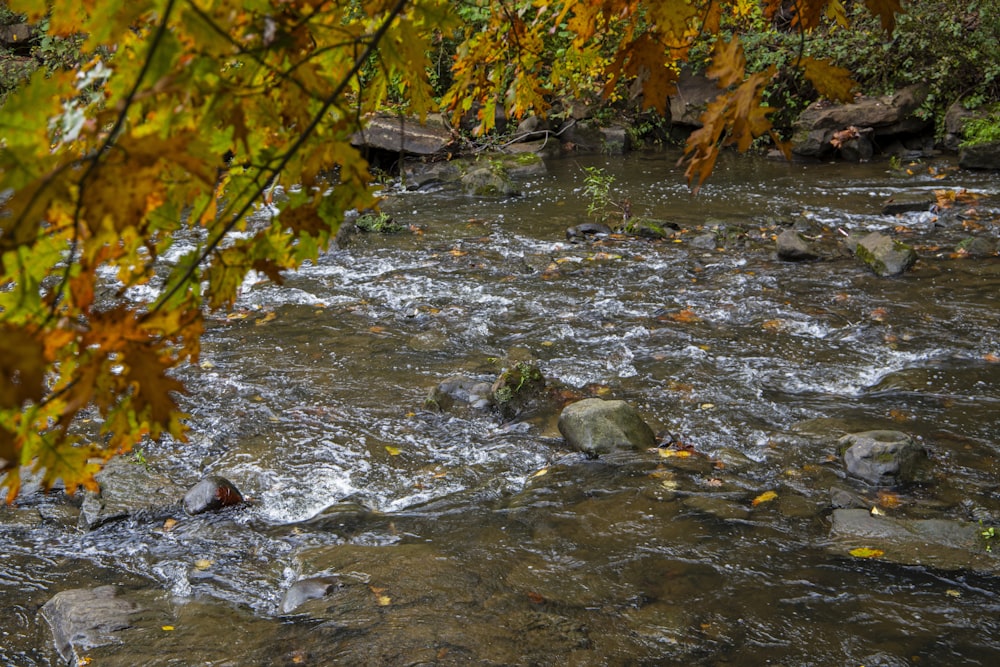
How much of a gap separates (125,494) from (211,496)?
0.48 m

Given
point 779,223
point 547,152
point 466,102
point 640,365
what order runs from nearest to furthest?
point 466,102 < point 640,365 < point 779,223 < point 547,152


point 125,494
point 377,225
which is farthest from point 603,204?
point 125,494

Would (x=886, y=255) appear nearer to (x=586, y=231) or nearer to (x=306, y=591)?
(x=586, y=231)

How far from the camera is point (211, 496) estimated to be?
423 cm

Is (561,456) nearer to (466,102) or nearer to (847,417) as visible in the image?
(847,417)

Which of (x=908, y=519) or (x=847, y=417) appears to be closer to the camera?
(x=908, y=519)

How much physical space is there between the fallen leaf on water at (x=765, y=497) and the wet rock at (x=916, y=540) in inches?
12.2

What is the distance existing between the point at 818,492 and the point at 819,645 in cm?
117

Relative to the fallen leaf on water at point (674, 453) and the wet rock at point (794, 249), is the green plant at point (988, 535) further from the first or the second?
the wet rock at point (794, 249)

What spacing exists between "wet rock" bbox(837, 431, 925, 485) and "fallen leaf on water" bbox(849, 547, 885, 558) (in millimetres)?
633

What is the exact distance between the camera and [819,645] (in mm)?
3117

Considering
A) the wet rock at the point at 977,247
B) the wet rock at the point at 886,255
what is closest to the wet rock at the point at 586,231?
the wet rock at the point at 886,255

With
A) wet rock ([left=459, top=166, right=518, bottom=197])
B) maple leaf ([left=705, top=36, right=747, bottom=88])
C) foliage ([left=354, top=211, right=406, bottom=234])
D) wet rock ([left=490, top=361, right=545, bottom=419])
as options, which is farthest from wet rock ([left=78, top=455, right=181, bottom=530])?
wet rock ([left=459, top=166, right=518, bottom=197])

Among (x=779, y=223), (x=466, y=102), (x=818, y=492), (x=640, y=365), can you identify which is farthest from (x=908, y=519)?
(x=779, y=223)
